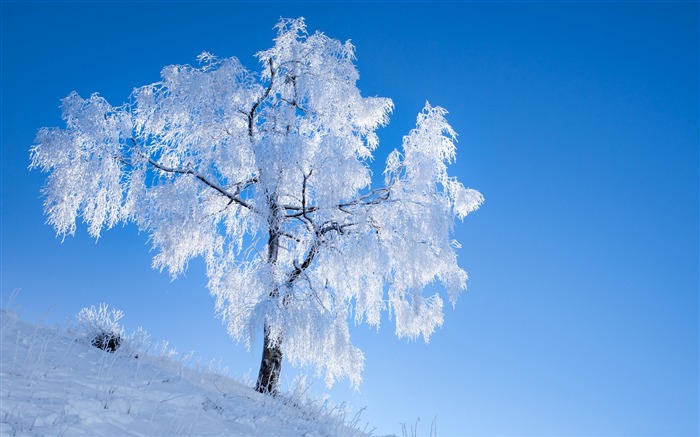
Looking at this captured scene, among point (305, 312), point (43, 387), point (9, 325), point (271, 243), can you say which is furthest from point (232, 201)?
point (43, 387)

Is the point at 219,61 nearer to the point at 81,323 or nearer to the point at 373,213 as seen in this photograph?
the point at 373,213

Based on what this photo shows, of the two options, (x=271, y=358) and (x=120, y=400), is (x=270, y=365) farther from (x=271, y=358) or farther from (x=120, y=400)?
(x=120, y=400)

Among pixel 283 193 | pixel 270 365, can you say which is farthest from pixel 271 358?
pixel 283 193

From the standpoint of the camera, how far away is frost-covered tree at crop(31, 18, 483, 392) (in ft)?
31.1

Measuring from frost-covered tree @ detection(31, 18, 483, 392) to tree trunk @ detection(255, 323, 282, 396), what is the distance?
26mm

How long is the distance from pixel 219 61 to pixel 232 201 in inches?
113

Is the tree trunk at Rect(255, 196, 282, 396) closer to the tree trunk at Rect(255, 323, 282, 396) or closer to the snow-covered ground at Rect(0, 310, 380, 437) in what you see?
the tree trunk at Rect(255, 323, 282, 396)

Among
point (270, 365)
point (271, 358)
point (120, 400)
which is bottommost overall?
point (120, 400)

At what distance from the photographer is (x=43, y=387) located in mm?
4996

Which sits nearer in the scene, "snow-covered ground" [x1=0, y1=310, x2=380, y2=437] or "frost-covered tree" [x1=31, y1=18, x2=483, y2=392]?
"snow-covered ground" [x1=0, y1=310, x2=380, y2=437]

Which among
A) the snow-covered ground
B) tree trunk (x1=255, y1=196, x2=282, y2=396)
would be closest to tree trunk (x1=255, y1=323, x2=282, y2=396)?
tree trunk (x1=255, y1=196, x2=282, y2=396)

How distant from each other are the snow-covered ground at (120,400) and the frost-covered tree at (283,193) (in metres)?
1.84

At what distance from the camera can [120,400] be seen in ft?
16.8

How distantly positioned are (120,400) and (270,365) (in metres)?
5.02
